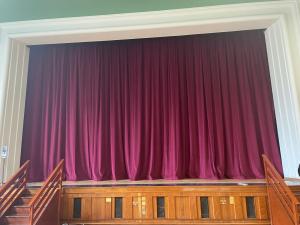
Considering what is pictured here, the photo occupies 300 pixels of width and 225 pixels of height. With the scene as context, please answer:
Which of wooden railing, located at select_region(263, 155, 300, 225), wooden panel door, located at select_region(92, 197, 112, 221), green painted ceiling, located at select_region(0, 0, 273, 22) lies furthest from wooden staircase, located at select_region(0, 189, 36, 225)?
green painted ceiling, located at select_region(0, 0, 273, 22)

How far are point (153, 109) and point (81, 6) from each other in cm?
274

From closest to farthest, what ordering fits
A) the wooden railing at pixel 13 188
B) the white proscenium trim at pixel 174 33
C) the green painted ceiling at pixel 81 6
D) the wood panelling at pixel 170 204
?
the wooden railing at pixel 13 188, the wood panelling at pixel 170 204, the white proscenium trim at pixel 174 33, the green painted ceiling at pixel 81 6

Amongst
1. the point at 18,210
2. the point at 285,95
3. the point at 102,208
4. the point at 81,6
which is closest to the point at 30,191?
the point at 18,210

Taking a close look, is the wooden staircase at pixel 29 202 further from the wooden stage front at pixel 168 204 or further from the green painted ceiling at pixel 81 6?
Result: the green painted ceiling at pixel 81 6

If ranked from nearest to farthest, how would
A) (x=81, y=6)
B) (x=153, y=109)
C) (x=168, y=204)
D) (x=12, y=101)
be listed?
(x=168, y=204), (x=81, y=6), (x=12, y=101), (x=153, y=109)

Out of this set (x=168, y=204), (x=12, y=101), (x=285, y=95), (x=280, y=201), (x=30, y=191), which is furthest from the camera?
(x=12, y=101)

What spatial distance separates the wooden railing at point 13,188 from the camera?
13.1 ft

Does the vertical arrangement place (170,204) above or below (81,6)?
below

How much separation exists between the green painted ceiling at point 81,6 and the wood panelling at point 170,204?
360 centimetres

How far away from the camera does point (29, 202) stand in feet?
12.8

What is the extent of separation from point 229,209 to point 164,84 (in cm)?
323

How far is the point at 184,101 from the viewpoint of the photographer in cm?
627

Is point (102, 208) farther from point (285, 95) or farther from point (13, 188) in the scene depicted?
point (285, 95)

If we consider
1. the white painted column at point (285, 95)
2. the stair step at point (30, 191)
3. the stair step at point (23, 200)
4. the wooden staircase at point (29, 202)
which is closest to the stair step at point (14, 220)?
the wooden staircase at point (29, 202)
